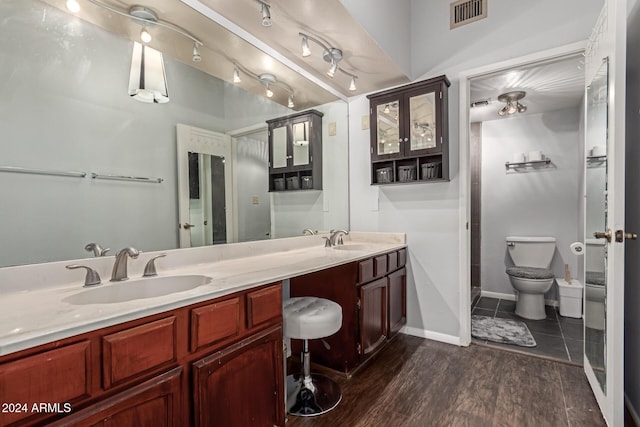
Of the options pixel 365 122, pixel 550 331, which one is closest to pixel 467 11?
pixel 365 122

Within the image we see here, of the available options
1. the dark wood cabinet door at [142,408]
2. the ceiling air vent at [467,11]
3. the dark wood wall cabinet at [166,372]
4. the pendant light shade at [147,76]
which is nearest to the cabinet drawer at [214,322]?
the dark wood wall cabinet at [166,372]

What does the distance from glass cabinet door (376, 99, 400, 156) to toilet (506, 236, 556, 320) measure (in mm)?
1960

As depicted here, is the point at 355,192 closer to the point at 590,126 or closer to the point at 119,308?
the point at 590,126

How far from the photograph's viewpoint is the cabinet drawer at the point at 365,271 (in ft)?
6.63

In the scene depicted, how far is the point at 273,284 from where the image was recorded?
1.39m

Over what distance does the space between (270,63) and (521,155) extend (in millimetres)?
3252

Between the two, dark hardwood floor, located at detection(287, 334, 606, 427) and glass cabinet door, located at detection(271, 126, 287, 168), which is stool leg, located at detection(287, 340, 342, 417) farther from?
glass cabinet door, located at detection(271, 126, 287, 168)

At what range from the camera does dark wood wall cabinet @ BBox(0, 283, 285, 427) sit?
742 millimetres

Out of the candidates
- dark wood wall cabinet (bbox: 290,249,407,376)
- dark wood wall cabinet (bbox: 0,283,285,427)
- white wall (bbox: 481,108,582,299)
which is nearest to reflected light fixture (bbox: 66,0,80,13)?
dark wood wall cabinet (bbox: 0,283,285,427)

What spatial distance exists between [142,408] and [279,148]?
1.87m

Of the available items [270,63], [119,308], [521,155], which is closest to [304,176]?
[270,63]

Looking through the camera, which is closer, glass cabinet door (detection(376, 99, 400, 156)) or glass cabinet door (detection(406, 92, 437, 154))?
glass cabinet door (detection(406, 92, 437, 154))

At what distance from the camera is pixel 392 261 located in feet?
8.08

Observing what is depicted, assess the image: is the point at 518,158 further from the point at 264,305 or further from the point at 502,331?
the point at 264,305
